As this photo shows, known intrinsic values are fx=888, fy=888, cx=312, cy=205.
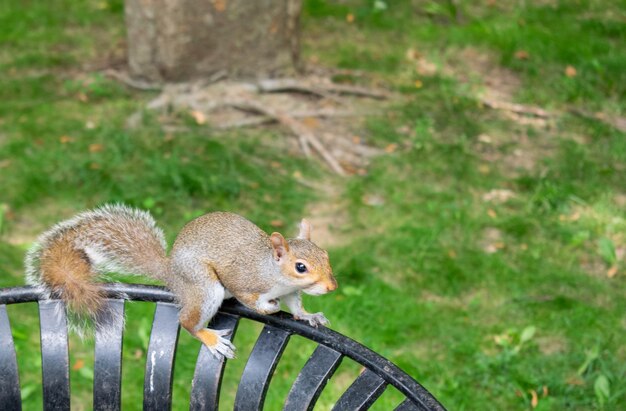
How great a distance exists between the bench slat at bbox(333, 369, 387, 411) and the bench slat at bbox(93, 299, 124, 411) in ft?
1.62

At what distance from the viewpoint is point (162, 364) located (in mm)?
1964

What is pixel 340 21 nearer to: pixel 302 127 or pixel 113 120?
pixel 302 127

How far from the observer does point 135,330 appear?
347cm

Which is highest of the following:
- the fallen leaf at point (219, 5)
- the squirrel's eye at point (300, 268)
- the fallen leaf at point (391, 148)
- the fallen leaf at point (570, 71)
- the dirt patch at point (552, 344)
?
the squirrel's eye at point (300, 268)

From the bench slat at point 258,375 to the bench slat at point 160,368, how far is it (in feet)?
0.52

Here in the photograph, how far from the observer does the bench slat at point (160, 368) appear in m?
1.95

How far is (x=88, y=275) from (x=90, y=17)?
14.9 ft

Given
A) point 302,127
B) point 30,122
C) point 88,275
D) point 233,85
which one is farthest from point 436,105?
point 88,275

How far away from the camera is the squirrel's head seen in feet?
6.71

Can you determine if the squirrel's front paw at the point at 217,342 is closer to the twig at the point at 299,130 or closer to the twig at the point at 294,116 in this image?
the twig at the point at 299,130

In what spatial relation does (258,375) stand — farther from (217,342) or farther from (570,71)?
(570,71)

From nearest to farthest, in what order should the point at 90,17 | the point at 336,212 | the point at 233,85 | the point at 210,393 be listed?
1. the point at 210,393
2. the point at 336,212
3. the point at 233,85
4. the point at 90,17

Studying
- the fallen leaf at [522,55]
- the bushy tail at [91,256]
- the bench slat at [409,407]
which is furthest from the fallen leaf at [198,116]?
the bench slat at [409,407]

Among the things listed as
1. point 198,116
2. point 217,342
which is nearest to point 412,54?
point 198,116
